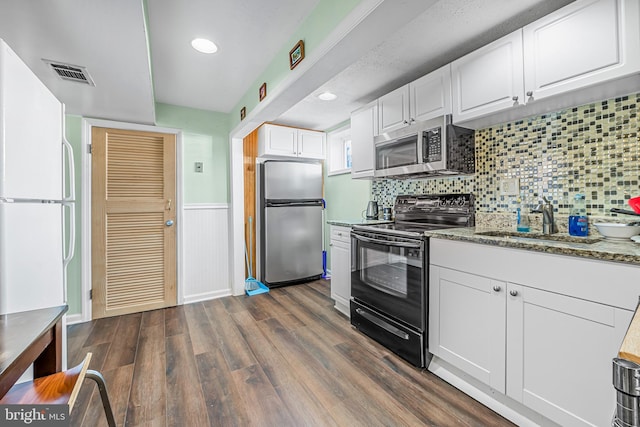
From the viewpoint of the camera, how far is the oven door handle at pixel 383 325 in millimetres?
1972

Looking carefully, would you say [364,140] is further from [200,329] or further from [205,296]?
[205,296]

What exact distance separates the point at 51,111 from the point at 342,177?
9.93 feet

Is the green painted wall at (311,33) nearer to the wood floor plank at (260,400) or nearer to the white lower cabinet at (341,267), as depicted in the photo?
the white lower cabinet at (341,267)

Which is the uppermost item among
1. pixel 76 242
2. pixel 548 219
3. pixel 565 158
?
pixel 565 158

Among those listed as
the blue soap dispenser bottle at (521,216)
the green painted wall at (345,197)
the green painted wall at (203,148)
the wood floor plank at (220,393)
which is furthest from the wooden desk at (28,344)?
the green painted wall at (345,197)

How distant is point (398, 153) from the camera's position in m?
2.45

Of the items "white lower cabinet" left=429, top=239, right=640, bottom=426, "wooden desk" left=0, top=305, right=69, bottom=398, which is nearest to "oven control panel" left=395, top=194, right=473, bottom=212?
"white lower cabinet" left=429, top=239, right=640, bottom=426

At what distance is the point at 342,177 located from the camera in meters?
3.92

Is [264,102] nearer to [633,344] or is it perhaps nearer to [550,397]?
[633,344]

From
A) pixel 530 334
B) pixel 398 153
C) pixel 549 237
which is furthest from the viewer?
pixel 398 153

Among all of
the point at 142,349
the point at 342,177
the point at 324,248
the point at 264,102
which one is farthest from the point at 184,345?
the point at 342,177

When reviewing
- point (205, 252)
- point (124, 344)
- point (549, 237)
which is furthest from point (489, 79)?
point (124, 344)

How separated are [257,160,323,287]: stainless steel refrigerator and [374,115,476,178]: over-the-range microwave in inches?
64.6

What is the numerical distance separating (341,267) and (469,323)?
4.57ft
